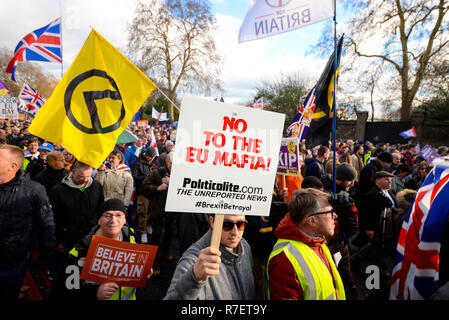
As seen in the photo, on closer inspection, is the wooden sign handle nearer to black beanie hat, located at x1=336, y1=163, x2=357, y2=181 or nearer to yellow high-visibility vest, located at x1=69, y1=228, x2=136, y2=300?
yellow high-visibility vest, located at x1=69, y1=228, x2=136, y2=300

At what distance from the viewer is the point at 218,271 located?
4.35 feet

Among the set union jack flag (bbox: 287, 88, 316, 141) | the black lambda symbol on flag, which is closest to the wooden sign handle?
the black lambda symbol on flag

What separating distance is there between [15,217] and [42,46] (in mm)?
5568

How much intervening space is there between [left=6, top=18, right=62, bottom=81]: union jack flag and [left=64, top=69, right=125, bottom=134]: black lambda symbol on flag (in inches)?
188

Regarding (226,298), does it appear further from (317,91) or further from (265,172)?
(317,91)

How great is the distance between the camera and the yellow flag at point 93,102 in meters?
2.28

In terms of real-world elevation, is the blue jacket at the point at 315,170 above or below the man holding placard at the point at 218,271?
above

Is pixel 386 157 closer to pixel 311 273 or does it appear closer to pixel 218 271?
pixel 311 273

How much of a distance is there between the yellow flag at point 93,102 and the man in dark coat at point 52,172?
1434mm

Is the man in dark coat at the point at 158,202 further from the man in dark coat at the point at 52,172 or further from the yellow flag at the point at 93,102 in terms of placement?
the yellow flag at the point at 93,102

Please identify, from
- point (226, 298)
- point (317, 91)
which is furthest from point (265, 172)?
point (317, 91)

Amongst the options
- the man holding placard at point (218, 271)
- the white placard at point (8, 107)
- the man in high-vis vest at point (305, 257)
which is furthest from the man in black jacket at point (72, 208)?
the white placard at point (8, 107)

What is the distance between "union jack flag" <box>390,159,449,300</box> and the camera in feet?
5.41
